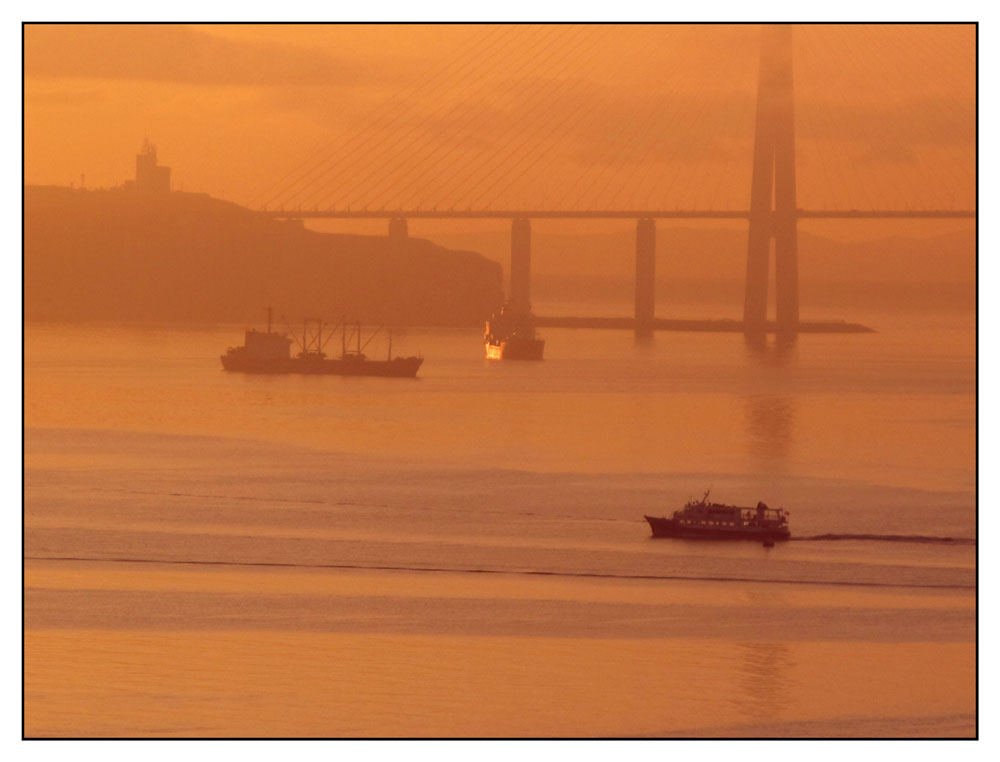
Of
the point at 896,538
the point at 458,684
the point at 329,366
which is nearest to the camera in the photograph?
the point at 458,684

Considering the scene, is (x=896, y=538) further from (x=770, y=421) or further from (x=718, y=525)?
(x=770, y=421)

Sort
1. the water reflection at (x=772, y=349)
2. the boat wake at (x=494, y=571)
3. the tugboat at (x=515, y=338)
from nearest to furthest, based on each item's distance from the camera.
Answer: the boat wake at (x=494, y=571), the water reflection at (x=772, y=349), the tugboat at (x=515, y=338)

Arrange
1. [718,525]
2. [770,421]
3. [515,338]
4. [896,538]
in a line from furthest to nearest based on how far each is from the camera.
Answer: [515,338]
[770,421]
[896,538]
[718,525]

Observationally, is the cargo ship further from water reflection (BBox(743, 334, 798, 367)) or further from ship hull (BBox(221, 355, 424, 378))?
water reflection (BBox(743, 334, 798, 367))

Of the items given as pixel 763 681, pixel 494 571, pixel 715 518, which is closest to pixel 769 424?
pixel 715 518

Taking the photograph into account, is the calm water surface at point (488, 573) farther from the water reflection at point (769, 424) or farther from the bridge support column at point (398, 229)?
the bridge support column at point (398, 229)

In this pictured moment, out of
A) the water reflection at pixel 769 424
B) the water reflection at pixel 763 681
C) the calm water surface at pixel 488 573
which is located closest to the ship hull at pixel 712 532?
the calm water surface at pixel 488 573

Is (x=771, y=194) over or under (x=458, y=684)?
over

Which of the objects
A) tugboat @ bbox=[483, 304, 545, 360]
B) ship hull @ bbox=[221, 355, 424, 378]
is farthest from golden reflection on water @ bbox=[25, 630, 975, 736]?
tugboat @ bbox=[483, 304, 545, 360]
